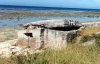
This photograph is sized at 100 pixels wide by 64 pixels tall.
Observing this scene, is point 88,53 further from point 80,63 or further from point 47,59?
point 47,59

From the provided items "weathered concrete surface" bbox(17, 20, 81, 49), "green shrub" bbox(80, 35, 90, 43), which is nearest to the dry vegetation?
"weathered concrete surface" bbox(17, 20, 81, 49)

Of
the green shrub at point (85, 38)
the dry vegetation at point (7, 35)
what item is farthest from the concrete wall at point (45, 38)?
the dry vegetation at point (7, 35)

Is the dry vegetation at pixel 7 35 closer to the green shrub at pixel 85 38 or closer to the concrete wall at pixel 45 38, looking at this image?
the concrete wall at pixel 45 38

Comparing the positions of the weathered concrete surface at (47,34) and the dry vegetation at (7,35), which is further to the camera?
the dry vegetation at (7,35)

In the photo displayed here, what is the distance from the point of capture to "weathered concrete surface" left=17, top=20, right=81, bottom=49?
11.1m

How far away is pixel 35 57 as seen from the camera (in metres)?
6.82

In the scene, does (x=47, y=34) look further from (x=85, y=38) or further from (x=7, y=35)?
(x=7, y=35)

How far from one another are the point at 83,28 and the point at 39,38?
2780mm

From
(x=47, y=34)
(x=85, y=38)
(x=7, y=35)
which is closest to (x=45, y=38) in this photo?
(x=47, y=34)

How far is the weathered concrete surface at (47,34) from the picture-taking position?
439 inches

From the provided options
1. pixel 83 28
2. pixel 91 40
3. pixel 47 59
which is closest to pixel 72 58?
pixel 47 59

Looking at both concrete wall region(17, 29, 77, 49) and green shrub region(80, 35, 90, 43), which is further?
concrete wall region(17, 29, 77, 49)

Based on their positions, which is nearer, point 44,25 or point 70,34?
point 70,34

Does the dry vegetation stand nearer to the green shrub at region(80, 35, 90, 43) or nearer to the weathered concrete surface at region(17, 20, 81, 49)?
the weathered concrete surface at region(17, 20, 81, 49)
